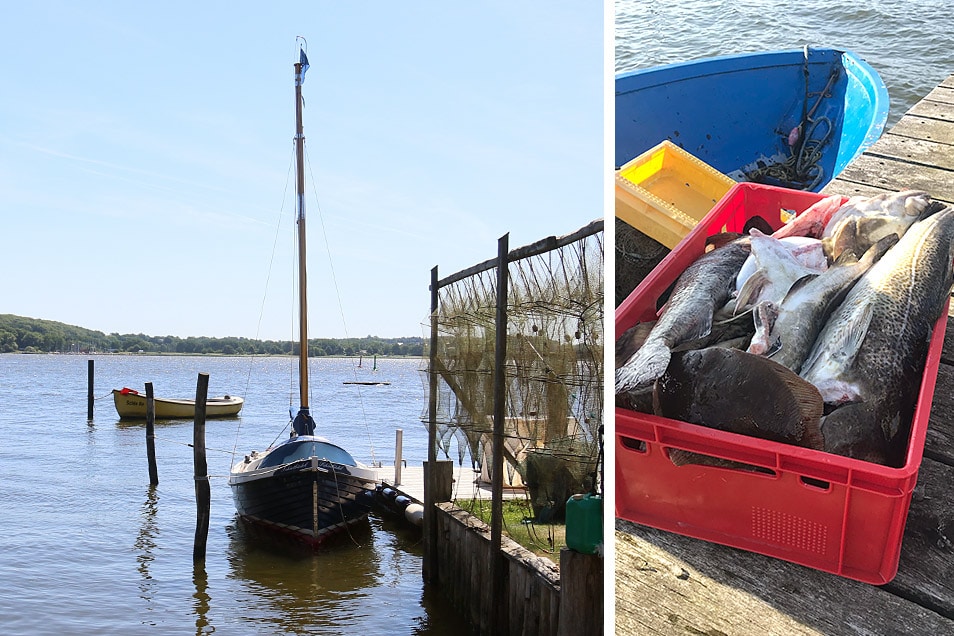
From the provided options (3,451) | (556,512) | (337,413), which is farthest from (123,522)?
(337,413)

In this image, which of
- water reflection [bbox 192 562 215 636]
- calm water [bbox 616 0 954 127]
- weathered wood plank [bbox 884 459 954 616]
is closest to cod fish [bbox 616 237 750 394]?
weathered wood plank [bbox 884 459 954 616]

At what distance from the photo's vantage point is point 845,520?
1309mm

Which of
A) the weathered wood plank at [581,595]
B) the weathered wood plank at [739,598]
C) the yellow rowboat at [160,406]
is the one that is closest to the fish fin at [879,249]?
the weathered wood plank at [739,598]

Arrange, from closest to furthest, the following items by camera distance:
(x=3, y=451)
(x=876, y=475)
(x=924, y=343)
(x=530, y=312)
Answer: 1. (x=876, y=475)
2. (x=924, y=343)
3. (x=530, y=312)
4. (x=3, y=451)

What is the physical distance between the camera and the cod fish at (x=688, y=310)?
4.92 feet

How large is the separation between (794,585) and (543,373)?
184cm

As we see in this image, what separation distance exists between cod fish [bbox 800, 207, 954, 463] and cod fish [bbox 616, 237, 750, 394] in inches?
7.8

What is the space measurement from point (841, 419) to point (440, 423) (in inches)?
118

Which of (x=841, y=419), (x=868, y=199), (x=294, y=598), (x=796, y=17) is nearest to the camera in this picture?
(x=841, y=419)

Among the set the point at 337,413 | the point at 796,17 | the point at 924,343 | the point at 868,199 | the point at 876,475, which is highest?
the point at 796,17

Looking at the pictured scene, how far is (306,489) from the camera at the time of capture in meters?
7.00

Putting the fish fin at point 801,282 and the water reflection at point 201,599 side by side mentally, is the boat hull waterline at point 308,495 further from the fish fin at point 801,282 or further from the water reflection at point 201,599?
the fish fin at point 801,282

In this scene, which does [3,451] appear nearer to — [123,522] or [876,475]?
[123,522]

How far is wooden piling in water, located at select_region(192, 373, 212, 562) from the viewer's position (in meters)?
6.88
